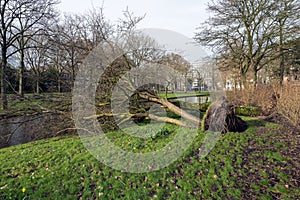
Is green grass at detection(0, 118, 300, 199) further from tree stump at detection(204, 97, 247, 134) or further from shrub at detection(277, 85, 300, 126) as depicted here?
shrub at detection(277, 85, 300, 126)

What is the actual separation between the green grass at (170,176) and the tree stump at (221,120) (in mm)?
616

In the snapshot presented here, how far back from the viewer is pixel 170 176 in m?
3.26

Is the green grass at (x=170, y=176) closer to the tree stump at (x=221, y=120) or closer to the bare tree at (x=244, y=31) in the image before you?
the tree stump at (x=221, y=120)

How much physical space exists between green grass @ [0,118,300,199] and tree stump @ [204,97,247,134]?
616 millimetres

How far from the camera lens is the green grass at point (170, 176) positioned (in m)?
2.79

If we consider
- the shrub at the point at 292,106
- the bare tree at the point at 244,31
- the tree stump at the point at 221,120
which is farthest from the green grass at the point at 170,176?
the bare tree at the point at 244,31

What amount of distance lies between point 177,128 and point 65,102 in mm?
4094

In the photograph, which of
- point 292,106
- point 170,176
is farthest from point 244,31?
point 170,176

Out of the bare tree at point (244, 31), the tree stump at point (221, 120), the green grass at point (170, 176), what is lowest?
the green grass at point (170, 176)

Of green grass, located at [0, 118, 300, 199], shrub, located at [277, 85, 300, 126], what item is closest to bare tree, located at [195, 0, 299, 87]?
shrub, located at [277, 85, 300, 126]

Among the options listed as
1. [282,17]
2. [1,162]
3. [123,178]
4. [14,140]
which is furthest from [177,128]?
[282,17]

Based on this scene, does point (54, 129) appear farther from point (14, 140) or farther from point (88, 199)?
point (88, 199)

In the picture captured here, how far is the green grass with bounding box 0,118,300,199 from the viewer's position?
279 cm

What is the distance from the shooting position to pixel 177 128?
19.6 ft
